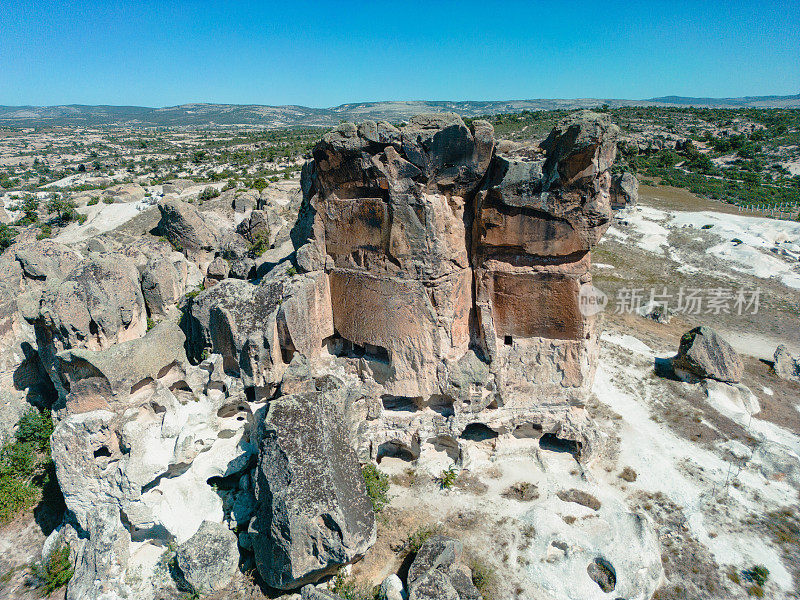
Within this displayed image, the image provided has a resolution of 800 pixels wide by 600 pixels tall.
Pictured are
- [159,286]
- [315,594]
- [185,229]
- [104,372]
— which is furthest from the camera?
[185,229]

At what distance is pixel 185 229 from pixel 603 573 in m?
27.4

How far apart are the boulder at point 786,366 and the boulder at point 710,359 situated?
156 inches

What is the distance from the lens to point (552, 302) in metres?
14.7

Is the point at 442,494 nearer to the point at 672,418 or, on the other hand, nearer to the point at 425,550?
the point at 425,550

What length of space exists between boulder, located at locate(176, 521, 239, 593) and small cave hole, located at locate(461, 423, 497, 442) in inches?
308

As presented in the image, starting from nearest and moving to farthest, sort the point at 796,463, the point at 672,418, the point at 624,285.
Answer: the point at 796,463, the point at 672,418, the point at 624,285

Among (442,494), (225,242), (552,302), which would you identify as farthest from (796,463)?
(225,242)

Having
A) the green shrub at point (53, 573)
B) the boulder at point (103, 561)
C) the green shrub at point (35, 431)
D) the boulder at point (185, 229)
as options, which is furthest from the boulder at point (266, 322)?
the boulder at point (185, 229)

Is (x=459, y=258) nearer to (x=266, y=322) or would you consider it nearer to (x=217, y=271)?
(x=266, y=322)

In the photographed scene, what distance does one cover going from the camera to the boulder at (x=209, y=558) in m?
11.2

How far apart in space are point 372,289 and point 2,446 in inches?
535

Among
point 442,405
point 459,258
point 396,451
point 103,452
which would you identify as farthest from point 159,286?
point 459,258

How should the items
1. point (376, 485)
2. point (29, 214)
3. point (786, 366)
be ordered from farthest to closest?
point (29, 214) < point (786, 366) < point (376, 485)

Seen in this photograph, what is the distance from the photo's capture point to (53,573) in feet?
38.9
